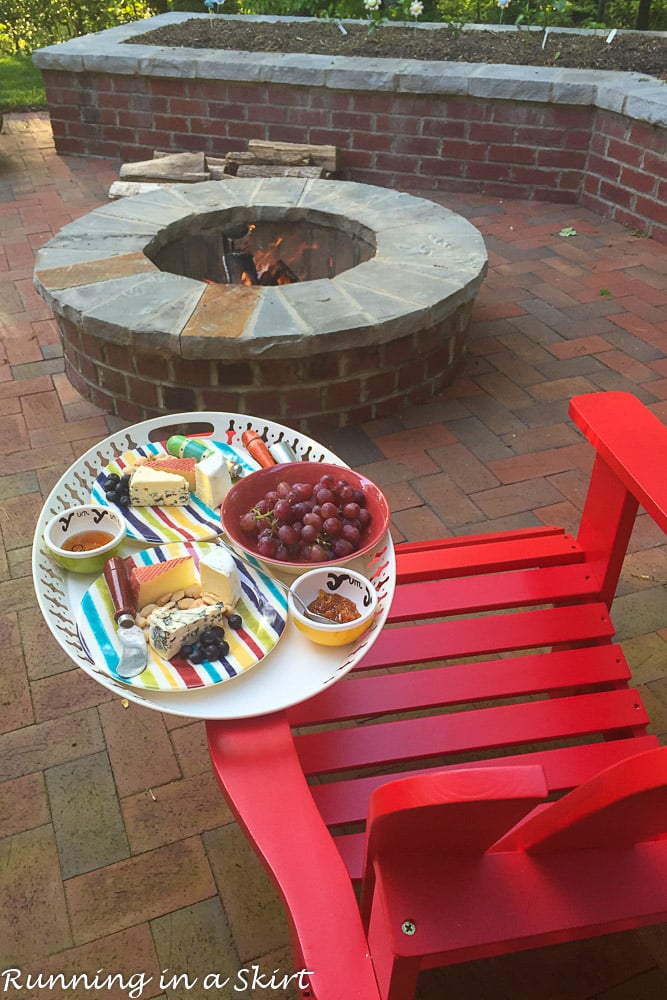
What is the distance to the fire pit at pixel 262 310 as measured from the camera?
2863 millimetres

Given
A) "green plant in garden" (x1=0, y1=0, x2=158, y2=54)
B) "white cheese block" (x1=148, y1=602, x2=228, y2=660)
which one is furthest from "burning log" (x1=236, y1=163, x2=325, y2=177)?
"green plant in garden" (x1=0, y1=0, x2=158, y2=54)

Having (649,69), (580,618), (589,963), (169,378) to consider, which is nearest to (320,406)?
(169,378)

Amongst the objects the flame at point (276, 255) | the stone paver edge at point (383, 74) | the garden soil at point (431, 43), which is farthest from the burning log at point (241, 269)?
the garden soil at point (431, 43)

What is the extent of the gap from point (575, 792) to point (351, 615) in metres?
0.55

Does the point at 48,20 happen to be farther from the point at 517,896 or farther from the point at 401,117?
the point at 517,896

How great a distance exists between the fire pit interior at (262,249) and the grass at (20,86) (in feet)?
14.3

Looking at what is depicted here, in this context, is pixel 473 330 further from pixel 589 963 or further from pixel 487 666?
pixel 589 963

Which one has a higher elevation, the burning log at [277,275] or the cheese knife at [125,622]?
the cheese knife at [125,622]

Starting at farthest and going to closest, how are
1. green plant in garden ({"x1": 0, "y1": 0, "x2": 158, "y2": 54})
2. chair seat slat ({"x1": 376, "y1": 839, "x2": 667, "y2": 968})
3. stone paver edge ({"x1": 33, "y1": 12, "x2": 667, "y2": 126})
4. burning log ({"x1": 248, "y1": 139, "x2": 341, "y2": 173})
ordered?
1. green plant in garden ({"x1": 0, "y1": 0, "x2": 158, "y2": 54})
2. burning log ({"x1": 248, "y1": 139, "x2": 341, "y2": 173})
3. stone paver edge ({"x1": 33, "y1": 12, "x2": 667, "y2": 126})
4. chair seat slat ({"x1": 376, "y1": 839, "x2": 667, "y2": 968})

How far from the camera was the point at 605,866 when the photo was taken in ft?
3.79

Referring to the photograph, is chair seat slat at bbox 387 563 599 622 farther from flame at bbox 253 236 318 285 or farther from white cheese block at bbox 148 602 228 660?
flame at bbox 253 236 318 285

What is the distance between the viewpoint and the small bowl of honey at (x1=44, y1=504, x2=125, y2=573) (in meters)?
1.57

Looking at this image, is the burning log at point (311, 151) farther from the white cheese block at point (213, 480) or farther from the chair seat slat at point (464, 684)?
the chair seat slat at point (464, 684)

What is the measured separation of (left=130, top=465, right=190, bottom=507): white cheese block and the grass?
6600mm
